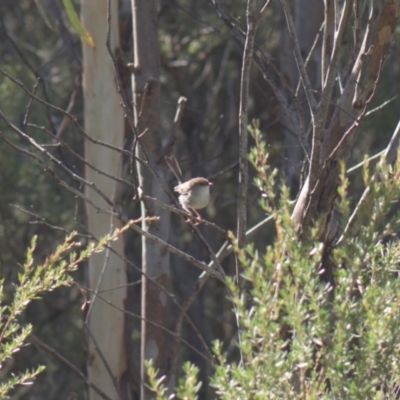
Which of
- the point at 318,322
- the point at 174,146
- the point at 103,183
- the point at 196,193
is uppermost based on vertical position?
the point at 318,322

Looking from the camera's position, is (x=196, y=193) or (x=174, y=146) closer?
(x=174, y=146)

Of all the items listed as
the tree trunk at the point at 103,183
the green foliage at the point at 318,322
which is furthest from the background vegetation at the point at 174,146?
the green foliage at the point at 318,322

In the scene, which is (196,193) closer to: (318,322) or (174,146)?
(174,146)

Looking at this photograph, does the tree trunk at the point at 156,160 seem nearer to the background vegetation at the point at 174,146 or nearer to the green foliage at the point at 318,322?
the background vegetation at the point at 174,146

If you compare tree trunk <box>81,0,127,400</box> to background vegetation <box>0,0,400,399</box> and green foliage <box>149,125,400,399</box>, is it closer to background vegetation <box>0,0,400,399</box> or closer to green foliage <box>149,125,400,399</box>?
background vegetation <box>0,0,400,399</box>

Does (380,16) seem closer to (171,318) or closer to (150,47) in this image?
(150,47)

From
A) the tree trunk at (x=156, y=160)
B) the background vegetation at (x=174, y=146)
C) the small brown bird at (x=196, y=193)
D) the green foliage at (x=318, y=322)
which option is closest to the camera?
the green foliage at (x=318, y=322)

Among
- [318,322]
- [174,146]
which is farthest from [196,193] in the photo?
[318,322]

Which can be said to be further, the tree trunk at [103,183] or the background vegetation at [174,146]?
the background vegetation at [174,146]

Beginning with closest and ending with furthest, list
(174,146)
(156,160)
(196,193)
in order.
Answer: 1. (156,160)
2. (174,146)
3. (196,193)

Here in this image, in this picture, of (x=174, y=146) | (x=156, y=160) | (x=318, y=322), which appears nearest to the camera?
(x=318, y=322)

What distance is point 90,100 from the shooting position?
5062 millimetres

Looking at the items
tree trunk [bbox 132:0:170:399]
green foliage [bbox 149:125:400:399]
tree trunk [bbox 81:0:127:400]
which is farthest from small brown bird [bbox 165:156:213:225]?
green foliage [bbox 149:125:400:399]

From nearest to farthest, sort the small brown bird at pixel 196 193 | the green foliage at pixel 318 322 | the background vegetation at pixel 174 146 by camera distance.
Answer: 1. the green foliage at pixel 318 322
2. the small brown bird at pixel 196 193
3. the background vegetation at pixel 174 146
